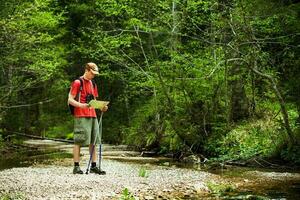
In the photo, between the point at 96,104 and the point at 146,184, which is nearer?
the point at 146,184

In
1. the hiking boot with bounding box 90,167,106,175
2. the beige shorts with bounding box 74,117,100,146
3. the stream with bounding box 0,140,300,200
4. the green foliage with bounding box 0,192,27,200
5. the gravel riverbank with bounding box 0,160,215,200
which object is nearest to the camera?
the green foliage with bounding box 0,192,27,200

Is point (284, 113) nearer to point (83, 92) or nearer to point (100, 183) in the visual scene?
point (83, 92)

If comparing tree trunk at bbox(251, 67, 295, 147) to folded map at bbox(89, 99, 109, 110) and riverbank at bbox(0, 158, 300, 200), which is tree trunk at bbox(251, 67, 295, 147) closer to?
riverbank at bbox(0, 158, 300, 200)

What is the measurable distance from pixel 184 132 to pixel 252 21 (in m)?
3.76

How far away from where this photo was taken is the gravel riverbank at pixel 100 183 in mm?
7254

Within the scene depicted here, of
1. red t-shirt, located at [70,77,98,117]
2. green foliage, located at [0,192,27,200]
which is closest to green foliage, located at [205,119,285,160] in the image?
red t-shirt, located at [70,77,98,117]

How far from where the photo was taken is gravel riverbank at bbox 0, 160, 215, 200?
23.8 feet

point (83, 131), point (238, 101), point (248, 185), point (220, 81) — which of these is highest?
point (220, 81)

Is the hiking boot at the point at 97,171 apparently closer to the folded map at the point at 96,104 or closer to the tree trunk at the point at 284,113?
the folded map at the point at 96,104

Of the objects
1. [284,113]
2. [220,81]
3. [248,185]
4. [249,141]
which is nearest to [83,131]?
[248,185]

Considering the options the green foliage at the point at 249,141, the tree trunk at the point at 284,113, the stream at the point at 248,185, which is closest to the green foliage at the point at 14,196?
the stream at the point at 248,185

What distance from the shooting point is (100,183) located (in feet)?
27.0

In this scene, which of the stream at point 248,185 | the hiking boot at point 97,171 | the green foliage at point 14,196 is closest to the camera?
the green foliage at point 14,196

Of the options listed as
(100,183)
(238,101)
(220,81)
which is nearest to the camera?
(100,183)
